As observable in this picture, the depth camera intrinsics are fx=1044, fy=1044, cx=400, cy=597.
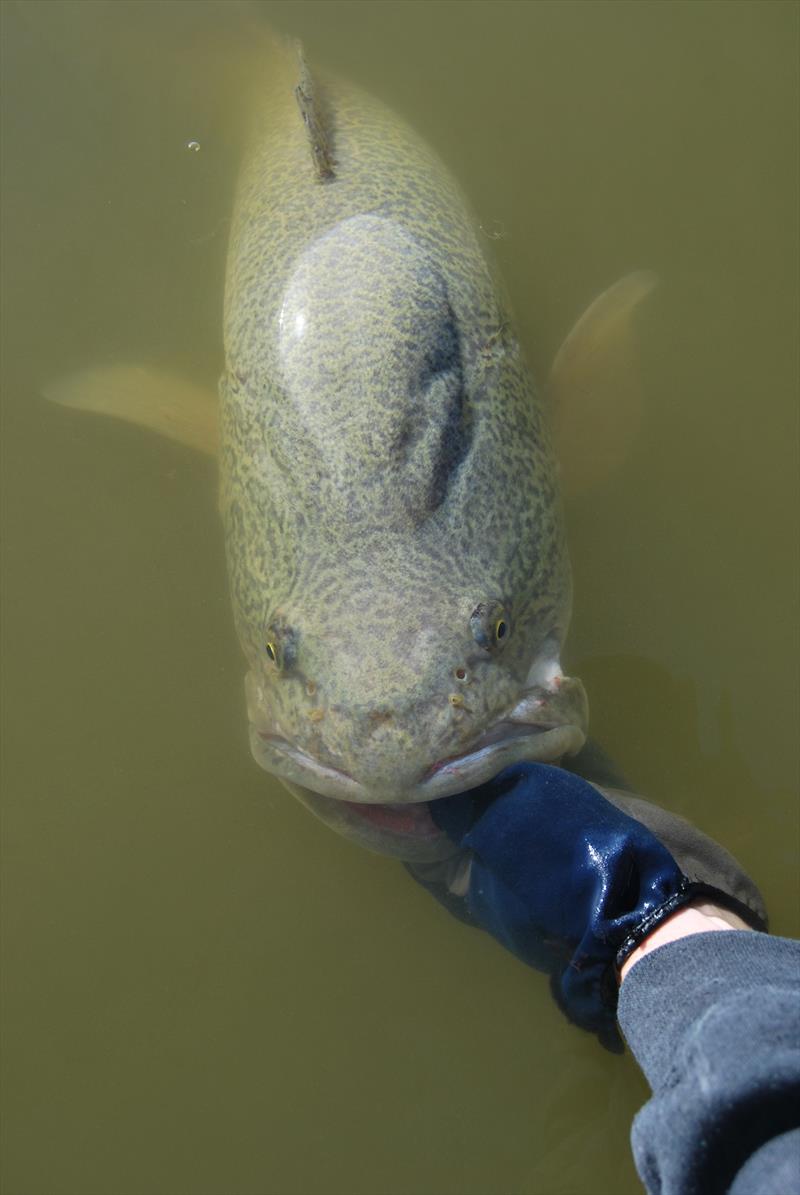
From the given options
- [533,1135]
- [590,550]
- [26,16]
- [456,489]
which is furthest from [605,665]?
[26,16]

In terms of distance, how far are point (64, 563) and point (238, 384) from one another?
137 centimetres

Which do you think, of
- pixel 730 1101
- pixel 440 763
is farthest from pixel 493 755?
pixel 730 1101

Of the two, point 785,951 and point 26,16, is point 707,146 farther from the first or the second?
point 785,951

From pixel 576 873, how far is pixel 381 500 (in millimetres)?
1267

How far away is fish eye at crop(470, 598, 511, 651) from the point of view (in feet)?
9.96

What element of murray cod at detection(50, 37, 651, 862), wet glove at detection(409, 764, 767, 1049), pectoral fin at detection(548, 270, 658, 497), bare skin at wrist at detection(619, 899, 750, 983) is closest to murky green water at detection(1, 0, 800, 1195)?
pectoral fin at detection(548, 270, 658, 497)

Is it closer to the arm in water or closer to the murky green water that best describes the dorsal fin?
the murky green water

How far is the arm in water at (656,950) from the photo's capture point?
1.93 m

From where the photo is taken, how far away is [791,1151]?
6.12 feet

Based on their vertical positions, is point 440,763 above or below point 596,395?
below

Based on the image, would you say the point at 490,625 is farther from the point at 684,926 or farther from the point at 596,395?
the point at 596,395

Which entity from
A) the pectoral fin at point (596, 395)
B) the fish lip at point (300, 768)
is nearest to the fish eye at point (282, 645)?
the fish lip at point (300, 768)

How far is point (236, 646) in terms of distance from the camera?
176 inches

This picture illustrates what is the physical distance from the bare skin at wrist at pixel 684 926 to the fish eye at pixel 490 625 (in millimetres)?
923
